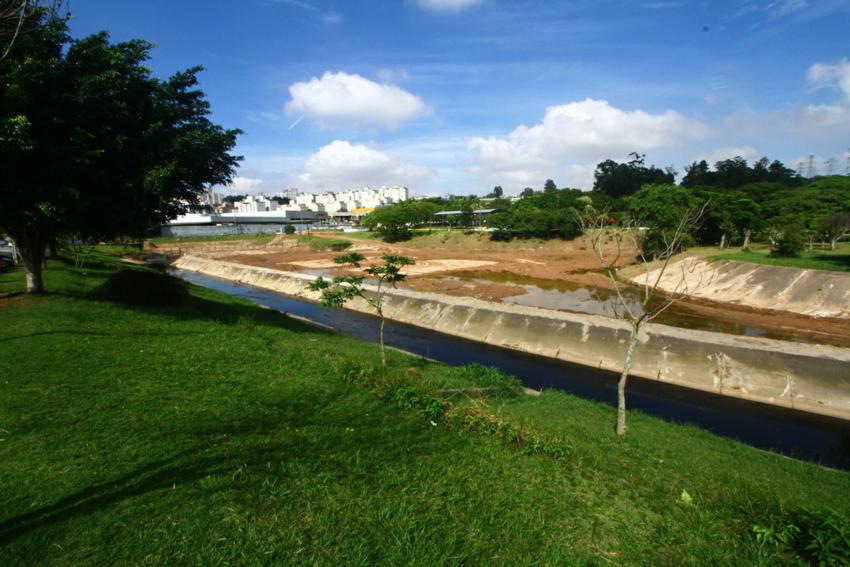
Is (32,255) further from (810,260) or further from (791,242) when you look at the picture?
(791,242)

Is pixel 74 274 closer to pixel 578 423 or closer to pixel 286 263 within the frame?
pixel 578 423

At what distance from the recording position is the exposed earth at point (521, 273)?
28062 millimetres

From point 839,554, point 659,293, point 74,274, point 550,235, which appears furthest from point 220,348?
point 550,235

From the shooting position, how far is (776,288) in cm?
3353

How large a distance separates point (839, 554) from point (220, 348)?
575 inches

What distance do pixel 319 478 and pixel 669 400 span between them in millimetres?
16887

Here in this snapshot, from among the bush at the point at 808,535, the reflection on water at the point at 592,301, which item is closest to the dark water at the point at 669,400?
the reflection on water at the point at 592,301

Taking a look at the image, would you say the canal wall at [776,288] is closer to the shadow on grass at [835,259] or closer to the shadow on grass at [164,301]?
the shadow on grass at [835,259]

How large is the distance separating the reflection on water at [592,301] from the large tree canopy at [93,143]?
18.6m

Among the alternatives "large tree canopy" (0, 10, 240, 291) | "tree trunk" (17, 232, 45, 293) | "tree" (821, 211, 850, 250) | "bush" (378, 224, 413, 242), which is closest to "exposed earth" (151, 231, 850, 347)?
"bush" (378, 224, 413, 242)

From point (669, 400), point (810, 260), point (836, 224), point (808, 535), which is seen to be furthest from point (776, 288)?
point (808, 535)

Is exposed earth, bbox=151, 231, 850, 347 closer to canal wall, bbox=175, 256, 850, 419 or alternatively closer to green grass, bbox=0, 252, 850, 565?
canal wall, bbox=175, 256, 850, 419

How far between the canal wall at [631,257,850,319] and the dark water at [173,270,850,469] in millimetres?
9809

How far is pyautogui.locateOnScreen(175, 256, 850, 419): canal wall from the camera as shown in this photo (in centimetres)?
1769
